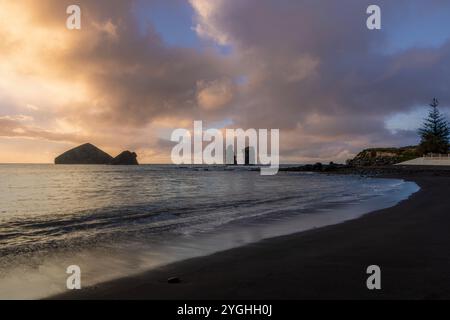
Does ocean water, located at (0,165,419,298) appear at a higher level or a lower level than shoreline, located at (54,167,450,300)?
lower

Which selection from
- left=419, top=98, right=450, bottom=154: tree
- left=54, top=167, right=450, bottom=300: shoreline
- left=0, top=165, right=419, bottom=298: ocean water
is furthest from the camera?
left=419, top=98, right=450, bottom=154: tree

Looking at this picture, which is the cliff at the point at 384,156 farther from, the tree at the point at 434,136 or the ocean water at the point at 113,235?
the ocean water at the point at 113,235

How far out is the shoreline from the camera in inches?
211

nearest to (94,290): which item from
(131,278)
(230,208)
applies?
(131,278)

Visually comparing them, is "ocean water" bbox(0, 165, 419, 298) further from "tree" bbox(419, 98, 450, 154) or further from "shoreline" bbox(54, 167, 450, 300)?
"tree" bbox(419, 98, 450, 154)

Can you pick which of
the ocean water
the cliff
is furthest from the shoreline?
the cliff

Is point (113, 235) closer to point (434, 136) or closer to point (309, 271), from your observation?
point (309, 271)

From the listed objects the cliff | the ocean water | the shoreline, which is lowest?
the ocean water

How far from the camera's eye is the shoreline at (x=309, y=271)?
536 centimetres

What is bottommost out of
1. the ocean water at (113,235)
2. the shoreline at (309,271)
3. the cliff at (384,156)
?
the ocean water at (113,235)

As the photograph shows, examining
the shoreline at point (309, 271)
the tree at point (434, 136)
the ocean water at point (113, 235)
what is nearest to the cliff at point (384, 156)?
the tree at point (434, 136)

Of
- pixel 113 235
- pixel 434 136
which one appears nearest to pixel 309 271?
pixel 113 235
